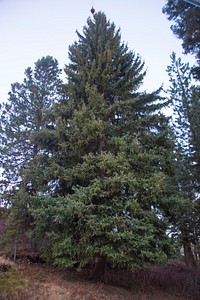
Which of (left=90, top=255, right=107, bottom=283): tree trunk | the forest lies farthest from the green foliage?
(left=90, top=255, right=107, bottom=283): tree trunk

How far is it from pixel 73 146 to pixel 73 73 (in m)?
3.94

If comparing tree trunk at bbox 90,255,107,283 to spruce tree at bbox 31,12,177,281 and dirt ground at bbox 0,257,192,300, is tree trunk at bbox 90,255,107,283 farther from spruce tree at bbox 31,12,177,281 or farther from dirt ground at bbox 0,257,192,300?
dirt ground at bbox 0,257,192,300

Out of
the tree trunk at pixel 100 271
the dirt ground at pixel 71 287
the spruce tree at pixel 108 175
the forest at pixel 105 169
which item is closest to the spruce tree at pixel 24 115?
the forest at pixel 105 169

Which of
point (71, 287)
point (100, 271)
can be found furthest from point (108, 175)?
point (71, 287)

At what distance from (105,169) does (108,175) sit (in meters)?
0.48

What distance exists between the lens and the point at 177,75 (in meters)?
14.9

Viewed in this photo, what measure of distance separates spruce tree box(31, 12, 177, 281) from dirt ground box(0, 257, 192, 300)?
2.07 feet

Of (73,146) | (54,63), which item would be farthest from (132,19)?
(73,146)

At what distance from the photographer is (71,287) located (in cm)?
652

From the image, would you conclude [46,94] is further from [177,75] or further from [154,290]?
[154,290]

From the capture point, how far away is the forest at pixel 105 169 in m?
6.59

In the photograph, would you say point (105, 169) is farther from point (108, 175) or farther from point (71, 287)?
point (71, 287)

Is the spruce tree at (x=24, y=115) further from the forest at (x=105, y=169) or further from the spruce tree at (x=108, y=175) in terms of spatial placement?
the spruce tree at (x=108, y=175)

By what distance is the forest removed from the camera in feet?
21.6
